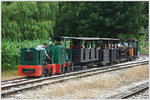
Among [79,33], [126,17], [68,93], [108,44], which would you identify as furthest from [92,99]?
[79,33]

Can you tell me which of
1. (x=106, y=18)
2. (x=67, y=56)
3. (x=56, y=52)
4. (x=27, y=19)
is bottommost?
(x=67, y=56)

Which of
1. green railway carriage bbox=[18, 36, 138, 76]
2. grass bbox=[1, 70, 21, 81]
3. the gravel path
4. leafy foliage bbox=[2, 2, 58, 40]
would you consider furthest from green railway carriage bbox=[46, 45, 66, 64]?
leafy foliage bbox=[2, 2, 58, 40]

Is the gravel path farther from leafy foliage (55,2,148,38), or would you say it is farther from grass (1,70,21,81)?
leafy foliage (55,2,148,38)

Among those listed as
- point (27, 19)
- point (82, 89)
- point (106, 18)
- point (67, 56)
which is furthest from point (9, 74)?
point (106, 18)

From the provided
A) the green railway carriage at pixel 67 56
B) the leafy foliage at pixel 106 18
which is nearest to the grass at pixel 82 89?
the green railway carriage at pixel 67 56

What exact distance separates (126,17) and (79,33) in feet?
29.4

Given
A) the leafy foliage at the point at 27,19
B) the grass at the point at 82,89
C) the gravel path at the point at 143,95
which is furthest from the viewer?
the leafy foliage at the point at 27,19

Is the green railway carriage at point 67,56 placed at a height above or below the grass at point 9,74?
above

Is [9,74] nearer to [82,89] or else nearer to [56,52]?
[56,52]

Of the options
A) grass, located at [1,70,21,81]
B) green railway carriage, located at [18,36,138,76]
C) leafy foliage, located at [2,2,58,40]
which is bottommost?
grass, located at [1,70,21,81]

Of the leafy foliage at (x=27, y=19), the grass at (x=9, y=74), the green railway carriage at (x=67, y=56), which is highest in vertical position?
the leafy foliage at (x=27, y=19)

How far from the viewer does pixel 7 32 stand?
24141 millimetres

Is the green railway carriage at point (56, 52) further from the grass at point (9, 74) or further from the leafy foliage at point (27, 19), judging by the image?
the leafy foliage at point (27, 19)

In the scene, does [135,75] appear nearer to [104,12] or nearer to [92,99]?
[92,99]
